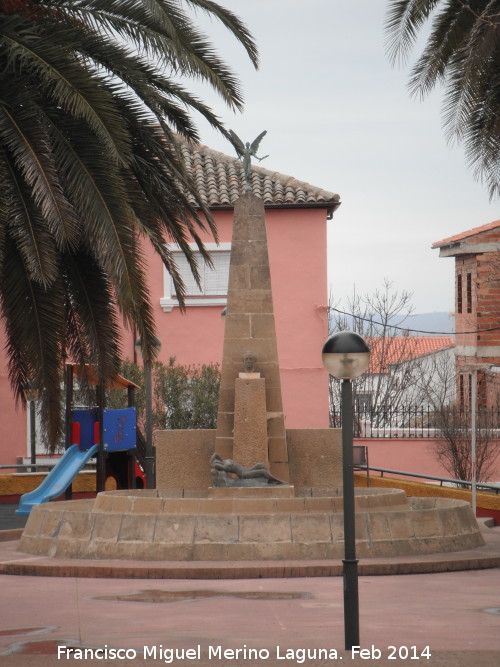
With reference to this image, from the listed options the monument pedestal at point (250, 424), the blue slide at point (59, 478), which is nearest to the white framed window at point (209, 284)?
the blue slide at point (59, 478)

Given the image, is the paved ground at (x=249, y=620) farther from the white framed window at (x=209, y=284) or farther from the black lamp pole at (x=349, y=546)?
the white framed window at (x=209, y=284)

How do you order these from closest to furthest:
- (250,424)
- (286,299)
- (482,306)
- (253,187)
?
1. (250,424)
2. (253,187)
3. (286,299)
4. (482,306)

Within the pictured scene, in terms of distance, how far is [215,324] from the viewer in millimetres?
30188

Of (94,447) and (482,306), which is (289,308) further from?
(94,447)

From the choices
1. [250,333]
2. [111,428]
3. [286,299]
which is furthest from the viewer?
[286,299]

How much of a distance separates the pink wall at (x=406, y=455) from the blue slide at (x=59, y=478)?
1126 centimetres

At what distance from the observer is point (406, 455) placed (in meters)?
30.8

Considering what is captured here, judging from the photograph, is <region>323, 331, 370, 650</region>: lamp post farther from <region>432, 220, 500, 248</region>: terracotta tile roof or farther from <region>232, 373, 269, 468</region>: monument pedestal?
<region>432, 220, 500, 248</region>: terracotta tile roof

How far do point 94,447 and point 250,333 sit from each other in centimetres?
563

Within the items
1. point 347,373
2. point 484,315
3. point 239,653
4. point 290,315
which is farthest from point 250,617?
point 484,315

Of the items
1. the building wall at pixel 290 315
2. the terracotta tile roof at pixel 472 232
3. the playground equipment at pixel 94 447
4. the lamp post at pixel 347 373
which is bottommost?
the playground equipment at pixel 94 447

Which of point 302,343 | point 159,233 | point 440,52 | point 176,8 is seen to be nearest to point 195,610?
point 159,233

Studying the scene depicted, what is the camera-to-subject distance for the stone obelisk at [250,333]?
52.6 ft

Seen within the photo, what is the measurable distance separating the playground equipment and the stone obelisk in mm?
3761
